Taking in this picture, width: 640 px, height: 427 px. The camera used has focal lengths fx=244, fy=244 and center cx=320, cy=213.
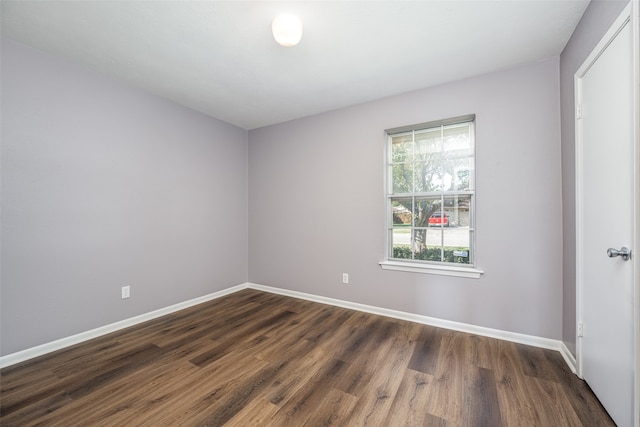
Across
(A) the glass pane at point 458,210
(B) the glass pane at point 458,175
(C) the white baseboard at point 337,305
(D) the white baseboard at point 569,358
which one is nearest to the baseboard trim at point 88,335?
(C) the white baseboard at point 337,305

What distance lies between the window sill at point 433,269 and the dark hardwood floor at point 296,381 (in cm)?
59

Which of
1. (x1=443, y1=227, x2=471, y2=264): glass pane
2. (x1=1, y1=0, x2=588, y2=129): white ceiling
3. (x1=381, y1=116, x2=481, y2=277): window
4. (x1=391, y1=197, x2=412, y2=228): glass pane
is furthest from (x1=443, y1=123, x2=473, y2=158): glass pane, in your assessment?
(x1=443, y1=227, x2=471, y2=264): glass pane

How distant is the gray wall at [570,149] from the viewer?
1.70 m

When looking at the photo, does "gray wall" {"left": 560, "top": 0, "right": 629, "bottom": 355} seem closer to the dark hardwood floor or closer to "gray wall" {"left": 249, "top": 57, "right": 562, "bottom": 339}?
"gray wall" {"left": 249, "top": 57, "right": 562, "bottom": 339}

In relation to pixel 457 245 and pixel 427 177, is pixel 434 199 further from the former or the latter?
pixel 457 245

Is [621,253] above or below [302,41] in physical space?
below

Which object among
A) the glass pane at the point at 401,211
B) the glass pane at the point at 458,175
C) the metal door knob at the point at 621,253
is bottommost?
the metal door knob at the point at 621,253

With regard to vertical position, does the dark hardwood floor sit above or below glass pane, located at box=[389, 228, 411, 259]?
below

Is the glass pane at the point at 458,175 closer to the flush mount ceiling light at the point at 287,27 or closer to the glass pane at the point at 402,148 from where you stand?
the glass pane at the point at 402,148

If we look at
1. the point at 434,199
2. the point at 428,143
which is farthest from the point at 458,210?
the point at 428,143

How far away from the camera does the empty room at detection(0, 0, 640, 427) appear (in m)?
1.54

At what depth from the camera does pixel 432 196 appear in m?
2.81

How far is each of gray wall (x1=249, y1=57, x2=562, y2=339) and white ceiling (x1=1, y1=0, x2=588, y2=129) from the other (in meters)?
0.32

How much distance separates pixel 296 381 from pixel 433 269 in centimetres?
179
